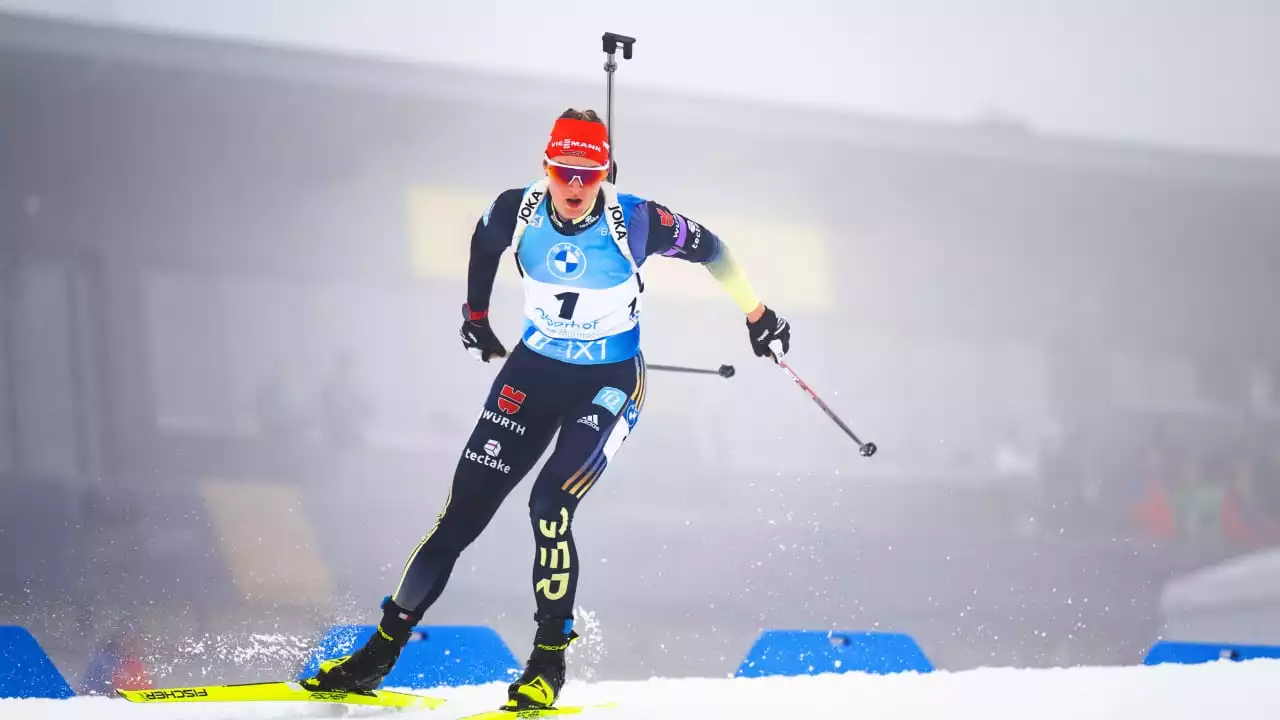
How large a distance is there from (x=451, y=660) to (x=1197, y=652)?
10.1 feet

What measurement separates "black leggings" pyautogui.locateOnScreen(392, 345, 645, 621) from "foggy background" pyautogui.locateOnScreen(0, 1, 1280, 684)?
2260 mm

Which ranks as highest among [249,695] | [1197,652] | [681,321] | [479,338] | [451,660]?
[479,338]

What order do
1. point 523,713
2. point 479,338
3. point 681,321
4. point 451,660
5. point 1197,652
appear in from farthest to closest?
point 681,321, point 1197,652, point 451,660, point 479,338, point 523,713

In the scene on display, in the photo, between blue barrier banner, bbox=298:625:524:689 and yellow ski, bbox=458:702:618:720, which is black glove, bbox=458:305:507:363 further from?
blue barrier banner, bbox=298:625:524:689

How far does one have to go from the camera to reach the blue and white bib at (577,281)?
3.07m

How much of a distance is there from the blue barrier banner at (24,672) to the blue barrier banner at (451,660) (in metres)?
0.86

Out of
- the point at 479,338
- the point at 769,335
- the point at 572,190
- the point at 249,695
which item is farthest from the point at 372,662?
the point at 769,335

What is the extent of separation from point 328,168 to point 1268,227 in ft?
17.8

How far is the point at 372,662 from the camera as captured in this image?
2986 millimetres

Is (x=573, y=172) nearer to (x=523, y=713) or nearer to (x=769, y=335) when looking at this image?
(x=769, y=335)

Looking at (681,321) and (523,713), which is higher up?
(681,321)

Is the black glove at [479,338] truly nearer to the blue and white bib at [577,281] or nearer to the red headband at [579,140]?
the blue and white bib at [577,281]

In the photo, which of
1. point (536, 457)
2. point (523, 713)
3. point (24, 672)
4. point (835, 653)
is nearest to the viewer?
point (523, 713)

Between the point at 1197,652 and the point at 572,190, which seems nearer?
the point at 572,190
